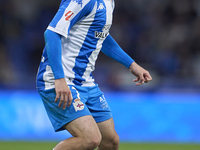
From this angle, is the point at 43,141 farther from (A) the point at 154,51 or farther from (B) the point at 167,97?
(A) the point at 154,51

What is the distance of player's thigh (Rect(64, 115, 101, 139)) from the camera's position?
3.26 m

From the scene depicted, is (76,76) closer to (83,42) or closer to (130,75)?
(83,42)

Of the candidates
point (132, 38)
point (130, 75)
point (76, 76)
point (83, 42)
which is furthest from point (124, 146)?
point (132, 38)

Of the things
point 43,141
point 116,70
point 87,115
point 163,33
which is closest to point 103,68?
point 116,70

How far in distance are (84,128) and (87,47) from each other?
0.72 metres

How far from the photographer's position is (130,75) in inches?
403

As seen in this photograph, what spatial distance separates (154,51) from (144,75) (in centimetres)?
745

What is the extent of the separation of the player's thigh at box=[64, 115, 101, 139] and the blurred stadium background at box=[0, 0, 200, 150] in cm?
452

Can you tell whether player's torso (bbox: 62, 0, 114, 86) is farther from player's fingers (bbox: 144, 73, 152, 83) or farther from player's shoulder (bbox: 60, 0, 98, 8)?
player's fingers (bbox: 144, 73, 152, 83)

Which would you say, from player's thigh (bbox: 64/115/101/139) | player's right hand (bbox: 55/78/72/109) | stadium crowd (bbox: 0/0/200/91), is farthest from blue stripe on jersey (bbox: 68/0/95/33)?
stadium crowd (bbox: 0/0/200/91)

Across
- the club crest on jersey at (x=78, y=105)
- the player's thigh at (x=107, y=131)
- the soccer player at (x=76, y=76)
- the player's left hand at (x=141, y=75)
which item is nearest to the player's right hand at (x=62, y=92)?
the soccer player at (x=76, y=76)

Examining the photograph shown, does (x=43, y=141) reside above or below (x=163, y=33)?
below

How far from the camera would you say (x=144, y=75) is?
398 centimetres

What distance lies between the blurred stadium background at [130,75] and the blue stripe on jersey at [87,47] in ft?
14.6
